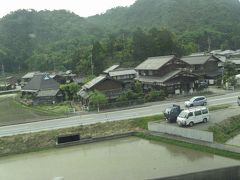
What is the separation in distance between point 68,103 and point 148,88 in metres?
9.59

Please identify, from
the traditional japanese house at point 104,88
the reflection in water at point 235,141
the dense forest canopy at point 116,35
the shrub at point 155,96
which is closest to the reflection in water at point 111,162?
the reflection in water at point 235,141

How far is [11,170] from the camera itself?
20.7 meters

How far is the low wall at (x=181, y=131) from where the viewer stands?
2047 centimetres

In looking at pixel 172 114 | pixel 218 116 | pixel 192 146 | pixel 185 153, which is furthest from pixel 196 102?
pixel 185 153

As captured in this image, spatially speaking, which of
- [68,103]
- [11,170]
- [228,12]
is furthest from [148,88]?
[228,12]

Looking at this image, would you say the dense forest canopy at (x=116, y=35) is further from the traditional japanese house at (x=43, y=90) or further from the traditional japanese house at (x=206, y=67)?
the traditional japanese house at (x=206, y=67)

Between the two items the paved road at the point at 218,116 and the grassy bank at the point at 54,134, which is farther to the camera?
the grassy bank at the point at 54,134

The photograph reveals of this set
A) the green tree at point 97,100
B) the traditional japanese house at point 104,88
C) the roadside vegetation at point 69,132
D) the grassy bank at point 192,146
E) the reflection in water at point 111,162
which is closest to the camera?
the reflection in water at point 111,162

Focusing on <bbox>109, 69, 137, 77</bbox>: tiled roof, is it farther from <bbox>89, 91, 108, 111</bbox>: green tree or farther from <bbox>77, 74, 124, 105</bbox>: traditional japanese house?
<bbox>89, 91, 108, 111</bbox>: green tree

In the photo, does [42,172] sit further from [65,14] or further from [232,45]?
[65,14]

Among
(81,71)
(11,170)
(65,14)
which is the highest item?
(65,14)

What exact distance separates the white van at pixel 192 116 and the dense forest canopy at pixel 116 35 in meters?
35.2

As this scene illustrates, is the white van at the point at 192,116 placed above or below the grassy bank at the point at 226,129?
above

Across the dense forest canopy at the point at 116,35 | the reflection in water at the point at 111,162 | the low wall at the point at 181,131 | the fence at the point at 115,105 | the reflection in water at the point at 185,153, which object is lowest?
the reflection in water at the point at 111,162
